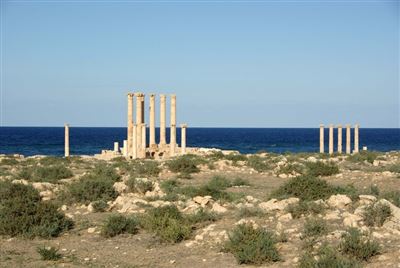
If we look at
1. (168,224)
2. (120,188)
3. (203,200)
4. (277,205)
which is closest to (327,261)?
(168,224)

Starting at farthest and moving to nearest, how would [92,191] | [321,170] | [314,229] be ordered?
[321,170], [92,191], [314,229]

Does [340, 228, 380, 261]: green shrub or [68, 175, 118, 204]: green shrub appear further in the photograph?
[68, 175, 118, 204]: green shrub

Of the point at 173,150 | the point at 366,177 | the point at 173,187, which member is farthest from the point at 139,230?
the point at 173,150

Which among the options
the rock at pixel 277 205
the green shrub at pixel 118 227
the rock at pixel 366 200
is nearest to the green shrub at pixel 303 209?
the rock at pixel 277 205

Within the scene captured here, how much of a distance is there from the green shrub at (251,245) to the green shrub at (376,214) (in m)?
2.12

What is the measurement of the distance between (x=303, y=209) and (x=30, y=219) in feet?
19.8

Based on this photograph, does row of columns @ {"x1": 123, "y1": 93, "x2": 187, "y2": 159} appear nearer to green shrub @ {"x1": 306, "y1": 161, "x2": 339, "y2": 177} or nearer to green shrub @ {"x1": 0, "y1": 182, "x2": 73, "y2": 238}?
green shrub @ {"x1": 306, "y1": 161, "x2": 339, "y2": 177}

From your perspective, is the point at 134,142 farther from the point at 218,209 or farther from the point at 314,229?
the point at 314,229

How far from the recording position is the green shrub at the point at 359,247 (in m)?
10.1

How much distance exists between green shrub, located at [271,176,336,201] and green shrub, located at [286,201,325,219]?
2042mm

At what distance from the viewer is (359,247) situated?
10.2m

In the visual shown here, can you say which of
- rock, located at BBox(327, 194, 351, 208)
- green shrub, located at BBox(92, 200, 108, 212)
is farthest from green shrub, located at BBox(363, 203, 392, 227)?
green shrub, located at BBox(92, 200, 108, 212)

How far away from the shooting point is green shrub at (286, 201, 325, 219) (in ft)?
43.2

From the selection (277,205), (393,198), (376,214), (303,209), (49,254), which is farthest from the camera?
(393,198)
